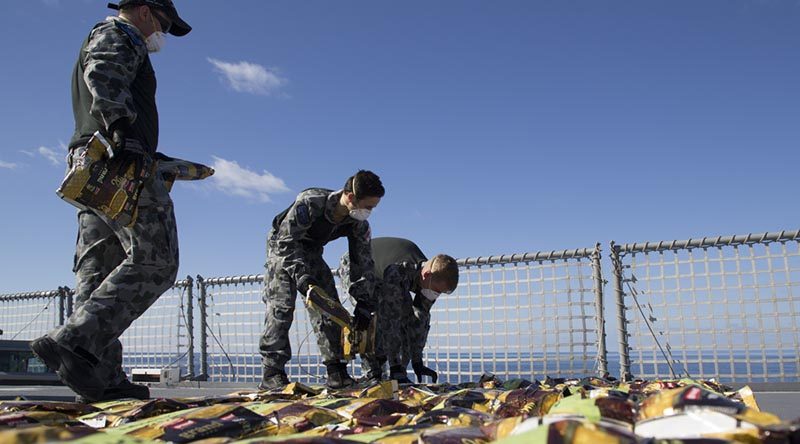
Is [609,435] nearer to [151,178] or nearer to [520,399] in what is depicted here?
[520,399]

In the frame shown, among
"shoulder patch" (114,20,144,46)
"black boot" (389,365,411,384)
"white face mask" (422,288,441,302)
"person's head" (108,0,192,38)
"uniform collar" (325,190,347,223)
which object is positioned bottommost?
"black boot" (389,365,411,384)

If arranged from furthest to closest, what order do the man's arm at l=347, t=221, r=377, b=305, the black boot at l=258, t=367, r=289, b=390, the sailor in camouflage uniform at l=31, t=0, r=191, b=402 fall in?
the man's arm at l=347, t=221, r=377, b=305
the black boot at l=258, t=367, r=289, b=390
the sailor in camouflage uniform at l=31, t=0, r=191, b=402

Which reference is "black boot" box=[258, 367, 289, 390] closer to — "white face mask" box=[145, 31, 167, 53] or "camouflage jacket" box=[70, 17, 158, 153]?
"camouflage jacket" box=[70, 17, 158, 153]

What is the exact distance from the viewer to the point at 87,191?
241cm

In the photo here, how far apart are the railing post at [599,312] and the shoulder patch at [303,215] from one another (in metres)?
2.74

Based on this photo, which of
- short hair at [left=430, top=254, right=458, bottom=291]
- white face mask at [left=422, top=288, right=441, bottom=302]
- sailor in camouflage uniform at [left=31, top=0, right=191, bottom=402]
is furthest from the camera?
white face mask at [left=422, top=288, right=441, bottom=302]

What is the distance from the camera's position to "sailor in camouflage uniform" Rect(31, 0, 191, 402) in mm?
2398

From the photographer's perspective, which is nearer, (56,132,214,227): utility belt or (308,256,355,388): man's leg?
(56,132,214,227): utility belt

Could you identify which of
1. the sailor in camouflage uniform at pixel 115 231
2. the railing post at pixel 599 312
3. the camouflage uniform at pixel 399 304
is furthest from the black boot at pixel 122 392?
the railing post at pixel 599 312

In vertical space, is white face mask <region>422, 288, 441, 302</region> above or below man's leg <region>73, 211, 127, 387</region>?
below

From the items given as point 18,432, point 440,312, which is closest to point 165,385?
point 440,312

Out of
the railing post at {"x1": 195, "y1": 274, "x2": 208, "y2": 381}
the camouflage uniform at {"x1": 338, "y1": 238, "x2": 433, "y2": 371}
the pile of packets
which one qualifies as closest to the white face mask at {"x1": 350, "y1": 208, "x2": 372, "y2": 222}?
the camouflage uniform at {"x1": 338, "y1": 238, "x2": 433, "y2": 371}

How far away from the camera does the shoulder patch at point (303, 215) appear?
3.82m

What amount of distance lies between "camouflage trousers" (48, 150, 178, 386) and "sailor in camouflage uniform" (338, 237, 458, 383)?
155 centimetres
